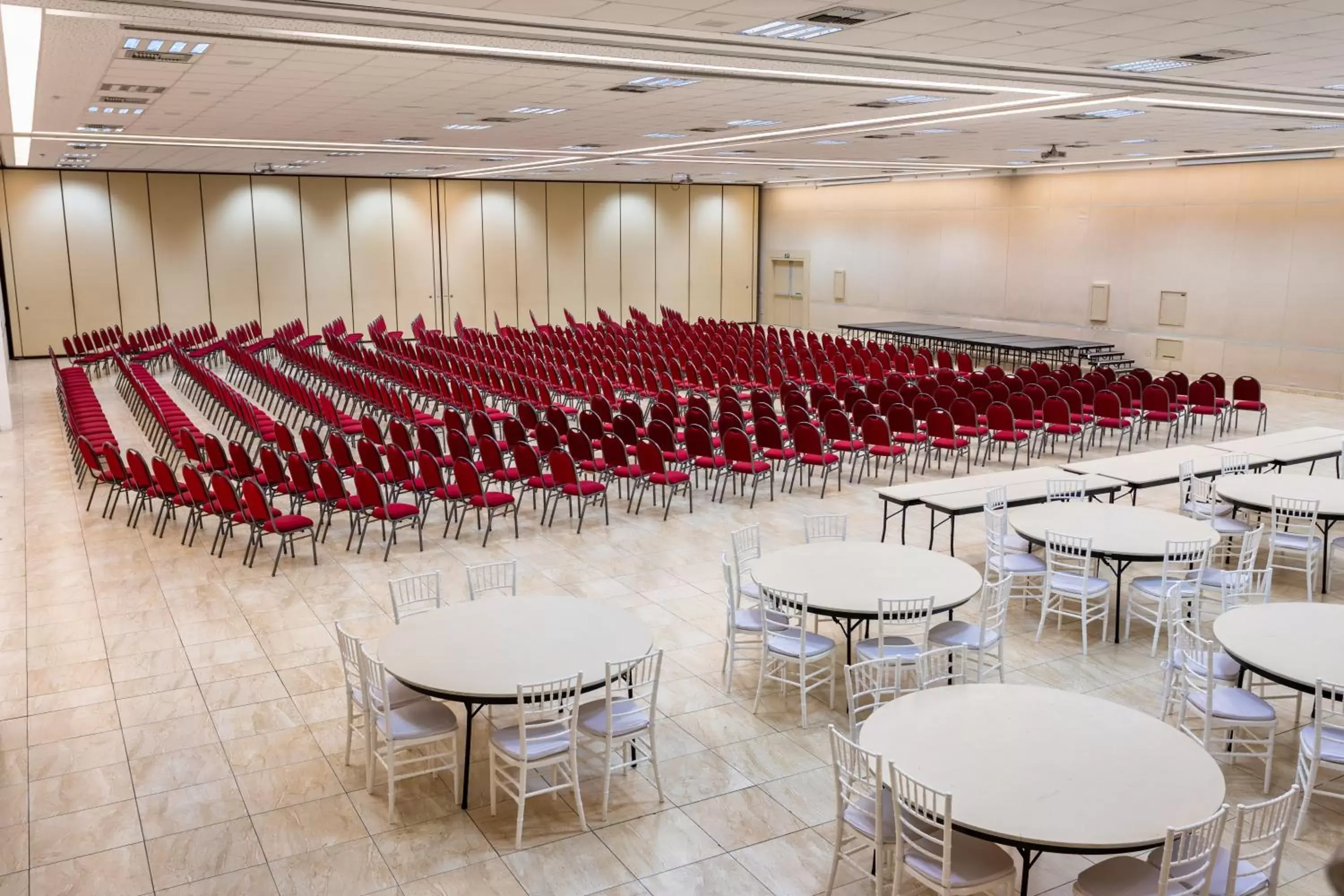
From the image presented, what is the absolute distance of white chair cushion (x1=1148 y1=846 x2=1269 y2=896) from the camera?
162 inches

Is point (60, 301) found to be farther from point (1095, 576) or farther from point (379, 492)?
point (1095, 576)

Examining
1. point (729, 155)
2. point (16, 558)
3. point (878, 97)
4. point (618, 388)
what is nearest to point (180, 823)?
point (16, 558)

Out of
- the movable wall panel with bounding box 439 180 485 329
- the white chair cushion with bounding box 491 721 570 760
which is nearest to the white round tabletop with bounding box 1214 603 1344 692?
the white chair cushion with bounding box 491 721 570 760

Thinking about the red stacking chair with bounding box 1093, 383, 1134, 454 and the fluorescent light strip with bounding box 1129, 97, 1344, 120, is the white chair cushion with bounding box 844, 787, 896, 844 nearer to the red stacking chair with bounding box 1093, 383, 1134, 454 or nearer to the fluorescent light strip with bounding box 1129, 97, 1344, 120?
the fluorescent light strip with bounding box 1129, 97, 1344, 120

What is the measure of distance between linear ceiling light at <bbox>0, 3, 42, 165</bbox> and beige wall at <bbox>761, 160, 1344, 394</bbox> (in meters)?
20.0

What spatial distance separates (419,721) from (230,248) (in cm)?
2489

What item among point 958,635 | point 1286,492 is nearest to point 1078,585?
point 958,635

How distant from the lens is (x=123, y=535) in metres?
10.9

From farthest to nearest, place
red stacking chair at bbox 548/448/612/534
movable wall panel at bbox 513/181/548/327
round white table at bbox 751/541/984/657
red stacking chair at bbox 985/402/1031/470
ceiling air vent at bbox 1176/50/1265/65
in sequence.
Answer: movable wall panel at bbox 513/181/548/327
red stacking chair at bbox 985/402/1031/470
red stacking chair at bbox 548/448/612/534
ceiling air vent at bbox 1176/50/1265/65
round white table at bbox 751/541/984/657

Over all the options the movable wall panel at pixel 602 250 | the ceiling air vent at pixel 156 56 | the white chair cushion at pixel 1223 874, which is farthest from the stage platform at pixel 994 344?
the white chair cushion at pixel 1223 874

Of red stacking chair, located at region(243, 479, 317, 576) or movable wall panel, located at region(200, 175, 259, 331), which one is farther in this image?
movable wall panel, located at region(200, 175, 259, 331)

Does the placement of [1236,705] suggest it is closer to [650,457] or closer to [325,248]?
[650,457]

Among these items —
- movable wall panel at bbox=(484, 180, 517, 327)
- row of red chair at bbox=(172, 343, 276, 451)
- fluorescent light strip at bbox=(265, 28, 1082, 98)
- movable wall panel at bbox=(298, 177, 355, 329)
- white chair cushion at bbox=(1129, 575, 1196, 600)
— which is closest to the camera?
white chair cushion at bbox=(1129, 575, 1196, 600)

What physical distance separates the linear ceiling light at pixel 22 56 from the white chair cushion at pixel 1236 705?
26.7 feet
